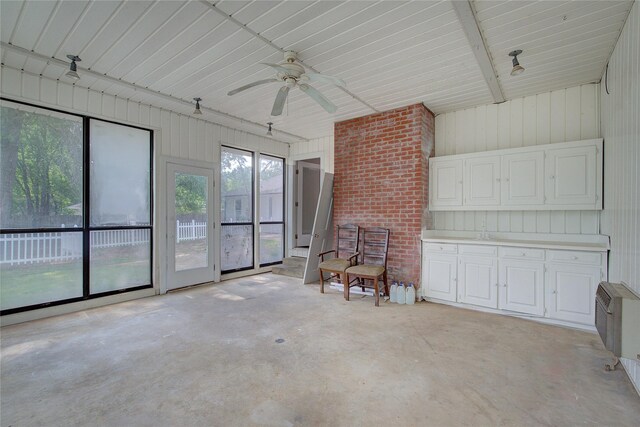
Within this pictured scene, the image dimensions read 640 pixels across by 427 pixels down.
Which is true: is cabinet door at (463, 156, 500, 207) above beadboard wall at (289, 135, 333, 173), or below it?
below

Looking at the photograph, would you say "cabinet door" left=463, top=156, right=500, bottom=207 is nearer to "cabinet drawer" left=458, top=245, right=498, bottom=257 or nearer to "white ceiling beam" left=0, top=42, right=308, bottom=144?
"cabinet drawer" left=458, top=245, right=498, bottom=257

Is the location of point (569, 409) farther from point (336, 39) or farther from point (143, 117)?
point (143, 117)

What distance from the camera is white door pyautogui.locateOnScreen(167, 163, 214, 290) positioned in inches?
198

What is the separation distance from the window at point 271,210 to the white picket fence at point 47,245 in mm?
2879

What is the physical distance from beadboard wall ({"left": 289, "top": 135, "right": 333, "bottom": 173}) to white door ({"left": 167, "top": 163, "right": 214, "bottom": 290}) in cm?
223

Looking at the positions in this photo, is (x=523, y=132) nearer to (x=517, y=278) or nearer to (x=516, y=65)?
(x=516, y=65)

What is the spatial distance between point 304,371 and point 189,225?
370 cm

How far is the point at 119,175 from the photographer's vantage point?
4527mm

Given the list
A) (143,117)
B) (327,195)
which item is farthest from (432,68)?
(143,117)

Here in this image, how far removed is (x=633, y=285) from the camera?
7.96 ft

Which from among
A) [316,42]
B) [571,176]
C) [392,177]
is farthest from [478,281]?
[316,42]

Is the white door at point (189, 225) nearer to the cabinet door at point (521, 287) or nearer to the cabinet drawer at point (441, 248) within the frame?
the cabinet drawer at point (441, 248)

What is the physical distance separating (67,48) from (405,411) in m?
4.68

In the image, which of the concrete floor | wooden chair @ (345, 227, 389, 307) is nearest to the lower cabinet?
the concrete floor
